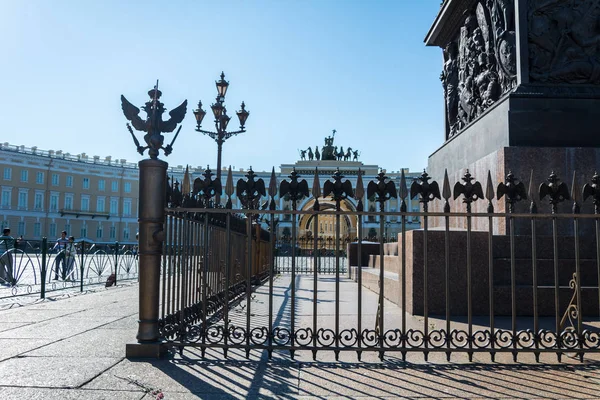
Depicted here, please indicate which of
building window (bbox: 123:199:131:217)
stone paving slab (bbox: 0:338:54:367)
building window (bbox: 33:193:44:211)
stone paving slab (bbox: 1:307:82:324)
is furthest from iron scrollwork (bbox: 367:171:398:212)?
building window (bbox: 123:199:131:217)

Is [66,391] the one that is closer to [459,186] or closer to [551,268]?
[459,186]

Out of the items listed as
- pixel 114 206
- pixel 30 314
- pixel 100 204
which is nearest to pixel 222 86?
pixel 30 314

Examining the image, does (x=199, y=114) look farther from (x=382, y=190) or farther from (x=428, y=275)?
(x=382, y=190)

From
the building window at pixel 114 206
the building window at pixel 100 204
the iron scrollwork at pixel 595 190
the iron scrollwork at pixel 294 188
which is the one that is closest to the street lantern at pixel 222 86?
the iron scrollwork at pixel 294 188

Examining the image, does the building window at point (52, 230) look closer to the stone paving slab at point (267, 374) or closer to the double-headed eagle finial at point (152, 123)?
the stone paving slab at point (267, 374)

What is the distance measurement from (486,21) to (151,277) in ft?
20.6

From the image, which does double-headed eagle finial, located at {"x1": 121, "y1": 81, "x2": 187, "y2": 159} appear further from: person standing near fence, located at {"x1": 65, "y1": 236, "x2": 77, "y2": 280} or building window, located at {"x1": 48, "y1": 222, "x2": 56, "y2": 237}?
building window, located at {"x1": 48, "y1": 222, "x2": 56, "y2": 237}

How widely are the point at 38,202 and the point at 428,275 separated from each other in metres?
72.5

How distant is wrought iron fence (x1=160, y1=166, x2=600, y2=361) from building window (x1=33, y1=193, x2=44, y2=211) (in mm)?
69461

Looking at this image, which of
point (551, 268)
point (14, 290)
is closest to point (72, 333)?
point (551, 268)

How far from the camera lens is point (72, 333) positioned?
17.8ft

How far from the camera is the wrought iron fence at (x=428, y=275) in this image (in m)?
4.25

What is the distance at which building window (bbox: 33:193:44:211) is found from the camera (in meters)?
69.1

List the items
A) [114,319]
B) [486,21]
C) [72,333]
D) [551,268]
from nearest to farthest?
[72,333] → [551,268] → [114,319] → [486,21]
